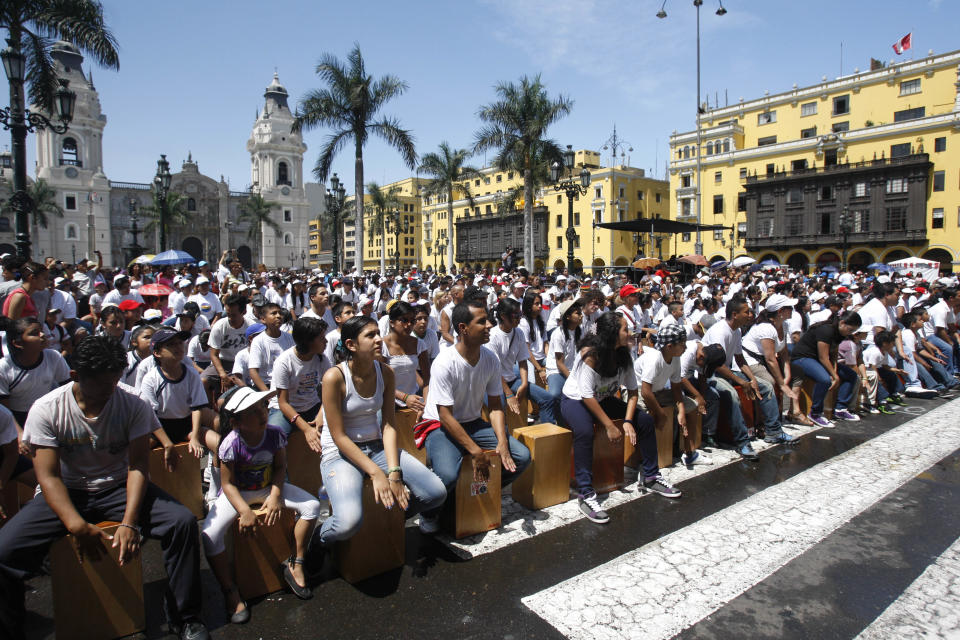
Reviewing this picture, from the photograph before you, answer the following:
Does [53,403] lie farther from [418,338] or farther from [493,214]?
[493,214]

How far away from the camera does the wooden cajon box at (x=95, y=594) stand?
282 centimetres

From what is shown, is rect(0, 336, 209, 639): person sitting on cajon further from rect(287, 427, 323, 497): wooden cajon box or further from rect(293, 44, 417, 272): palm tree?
rect(293, 44, 417, 272): palm tree

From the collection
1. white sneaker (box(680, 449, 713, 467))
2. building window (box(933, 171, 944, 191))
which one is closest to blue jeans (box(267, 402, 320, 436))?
white sneaker (box(680, 449, 713, 467))

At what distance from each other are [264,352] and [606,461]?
3587mm

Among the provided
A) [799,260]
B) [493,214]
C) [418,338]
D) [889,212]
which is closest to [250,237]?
[493,214]

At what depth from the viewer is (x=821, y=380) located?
23.6ft

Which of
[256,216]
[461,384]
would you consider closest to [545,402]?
[461,384]

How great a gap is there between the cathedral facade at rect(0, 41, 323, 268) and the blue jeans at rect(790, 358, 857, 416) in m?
67.6

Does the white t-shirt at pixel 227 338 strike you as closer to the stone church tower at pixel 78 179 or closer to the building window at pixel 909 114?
the building window at pixel 909 114

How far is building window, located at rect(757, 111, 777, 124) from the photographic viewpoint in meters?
53.4

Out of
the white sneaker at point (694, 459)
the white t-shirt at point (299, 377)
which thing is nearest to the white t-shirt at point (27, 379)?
the white t-shirt at point (299, 377)

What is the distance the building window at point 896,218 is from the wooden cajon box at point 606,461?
50.5m

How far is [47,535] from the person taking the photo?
2.86 metres

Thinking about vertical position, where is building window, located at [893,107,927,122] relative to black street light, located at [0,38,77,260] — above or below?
above
